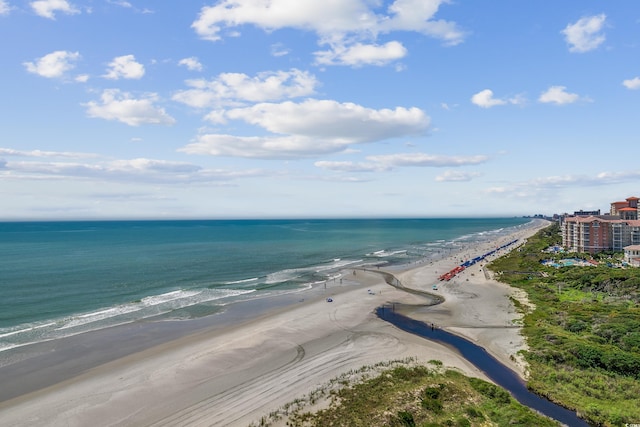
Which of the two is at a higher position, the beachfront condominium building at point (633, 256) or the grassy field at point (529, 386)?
the beachfront condominium building at point (633, 256)

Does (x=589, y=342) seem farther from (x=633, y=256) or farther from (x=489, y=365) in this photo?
(x=633, y=256)

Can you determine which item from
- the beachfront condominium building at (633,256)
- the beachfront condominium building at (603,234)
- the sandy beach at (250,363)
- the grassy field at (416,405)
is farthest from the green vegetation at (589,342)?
the beachfront condominium building at (603,234)

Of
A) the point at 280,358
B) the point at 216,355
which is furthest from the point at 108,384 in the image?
the point at 280,358

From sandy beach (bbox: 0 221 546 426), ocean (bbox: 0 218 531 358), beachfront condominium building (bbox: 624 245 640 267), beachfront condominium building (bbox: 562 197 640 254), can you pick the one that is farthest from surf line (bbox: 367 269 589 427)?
beachfront condominium building (bbox: 562 197 640 254)

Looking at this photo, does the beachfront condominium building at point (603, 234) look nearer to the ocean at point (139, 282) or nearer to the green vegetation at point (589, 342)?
the ocean at point (139, 282)

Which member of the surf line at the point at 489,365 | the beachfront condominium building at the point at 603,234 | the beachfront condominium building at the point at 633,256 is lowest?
the surf line at the point at 489,365

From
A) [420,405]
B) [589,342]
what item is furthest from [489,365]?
[420,405]
